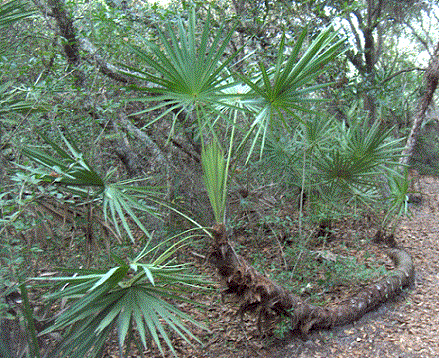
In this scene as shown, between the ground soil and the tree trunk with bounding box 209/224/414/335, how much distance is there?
12 centimetres

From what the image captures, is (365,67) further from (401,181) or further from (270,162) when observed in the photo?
(270,162)

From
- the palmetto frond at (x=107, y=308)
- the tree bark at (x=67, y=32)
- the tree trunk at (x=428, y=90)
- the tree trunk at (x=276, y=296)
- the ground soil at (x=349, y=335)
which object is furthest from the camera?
the tree trunk at (x=428, y=90)

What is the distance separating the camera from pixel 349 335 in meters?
4.21

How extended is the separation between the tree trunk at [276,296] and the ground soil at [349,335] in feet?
0.39

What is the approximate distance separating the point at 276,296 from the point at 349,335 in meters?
1.17

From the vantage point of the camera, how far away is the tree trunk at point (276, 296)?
3.28 metres

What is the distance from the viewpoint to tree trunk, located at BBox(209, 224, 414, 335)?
3279 mm

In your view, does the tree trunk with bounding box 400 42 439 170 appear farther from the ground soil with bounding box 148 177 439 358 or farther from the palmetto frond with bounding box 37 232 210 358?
the palmetto frond with bounding box 37 232 210 358

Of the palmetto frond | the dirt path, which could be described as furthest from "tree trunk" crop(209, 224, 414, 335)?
the palmetto frond

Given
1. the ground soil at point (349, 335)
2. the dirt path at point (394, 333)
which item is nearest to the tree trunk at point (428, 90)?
the dirt path at point (394, 333)

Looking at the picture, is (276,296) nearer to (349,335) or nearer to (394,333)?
(349,335)

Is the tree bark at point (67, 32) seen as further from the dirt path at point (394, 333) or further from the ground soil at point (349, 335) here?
the dirt path at point (394, 333)

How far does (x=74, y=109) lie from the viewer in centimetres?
415

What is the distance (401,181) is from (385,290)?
1.76 metres
